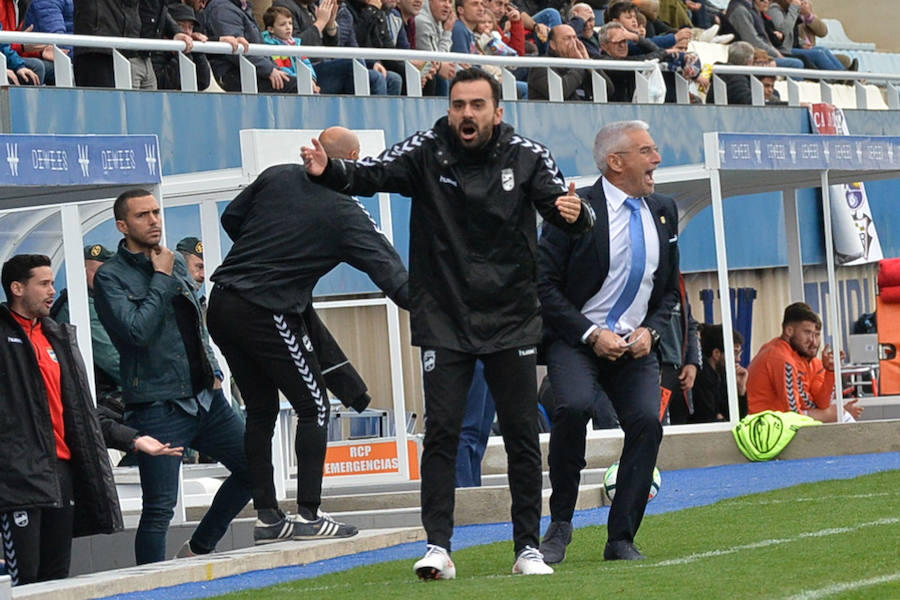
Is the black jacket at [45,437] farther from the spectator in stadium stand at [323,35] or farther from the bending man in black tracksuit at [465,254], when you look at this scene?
the spectator in stadium stand at [323,35]

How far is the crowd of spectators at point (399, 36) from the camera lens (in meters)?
15.8

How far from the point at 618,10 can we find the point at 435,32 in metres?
2.88

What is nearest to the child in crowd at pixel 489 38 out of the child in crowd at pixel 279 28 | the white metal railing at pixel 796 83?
the child in crowd at pixel 279 28

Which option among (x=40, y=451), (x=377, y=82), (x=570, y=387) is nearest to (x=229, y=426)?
(x=40, y=451)

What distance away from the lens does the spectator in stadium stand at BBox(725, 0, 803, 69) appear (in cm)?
2553

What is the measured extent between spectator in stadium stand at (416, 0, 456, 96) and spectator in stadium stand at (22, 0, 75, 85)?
→ 4.43 metres

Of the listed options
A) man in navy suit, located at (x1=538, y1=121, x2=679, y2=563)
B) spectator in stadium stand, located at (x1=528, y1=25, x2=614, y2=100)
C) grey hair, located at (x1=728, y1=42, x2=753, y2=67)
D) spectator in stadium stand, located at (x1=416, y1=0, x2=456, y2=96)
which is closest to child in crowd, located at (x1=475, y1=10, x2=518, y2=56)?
spectator in stadium stand, located at (x1=528, y1=25, x2=614, y2=100)

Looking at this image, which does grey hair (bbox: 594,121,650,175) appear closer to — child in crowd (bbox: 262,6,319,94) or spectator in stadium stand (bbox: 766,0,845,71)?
child in crowd (bbox: 262,6,319,94)

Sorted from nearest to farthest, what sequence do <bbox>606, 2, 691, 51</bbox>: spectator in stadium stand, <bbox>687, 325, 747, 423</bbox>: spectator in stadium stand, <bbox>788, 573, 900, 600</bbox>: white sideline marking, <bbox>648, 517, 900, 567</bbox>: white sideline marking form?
<bbox>788, 573, 900, 600</bbox>: white sideline marking, <bbox>648, 517, 900, 567</bbox>: white sideline marking, <bbox>687, 325, 747, 423</bbox>: spectator in stadium stand, <bbox>606, 2, 691, 51</bbox>: spectator in stadium stand

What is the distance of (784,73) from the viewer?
76.1 ft

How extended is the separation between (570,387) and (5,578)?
242 cm

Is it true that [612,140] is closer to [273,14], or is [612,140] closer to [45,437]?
[45,437]

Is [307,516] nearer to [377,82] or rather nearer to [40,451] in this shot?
[40,451]

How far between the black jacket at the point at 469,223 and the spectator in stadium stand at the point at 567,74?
12811 millimetres
